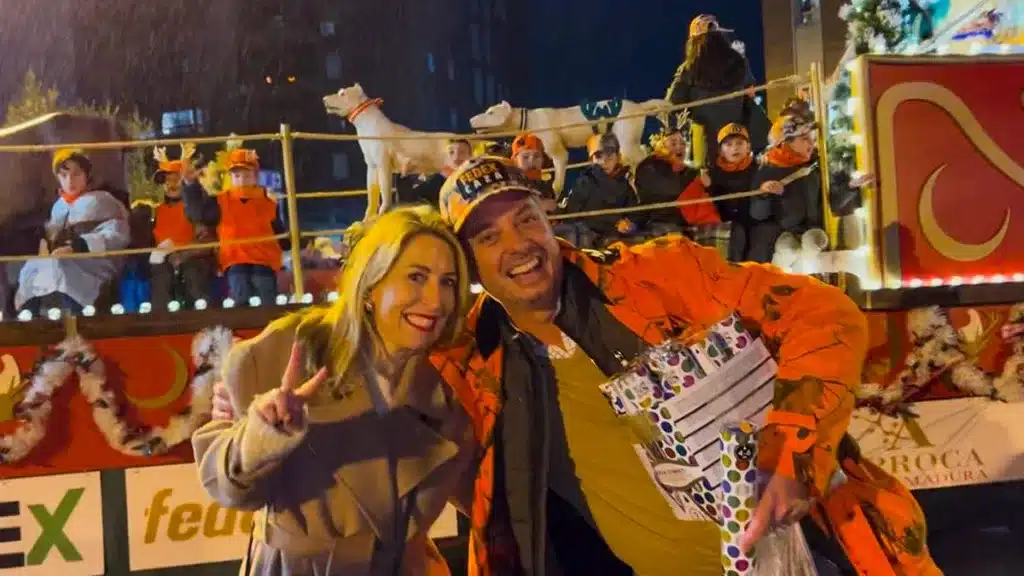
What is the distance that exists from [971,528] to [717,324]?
2304 millimetres

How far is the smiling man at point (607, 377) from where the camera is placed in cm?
237

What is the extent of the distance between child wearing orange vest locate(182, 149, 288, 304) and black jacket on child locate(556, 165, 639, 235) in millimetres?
1926

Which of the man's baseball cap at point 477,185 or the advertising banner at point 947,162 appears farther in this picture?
the advertising banner at point 947,162

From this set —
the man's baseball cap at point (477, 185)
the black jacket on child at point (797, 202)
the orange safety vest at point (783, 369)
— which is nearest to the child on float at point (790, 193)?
the black jacket on child at point (797, 202)

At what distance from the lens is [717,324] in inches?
98.0

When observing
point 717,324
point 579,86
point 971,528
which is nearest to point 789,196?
point 971,528

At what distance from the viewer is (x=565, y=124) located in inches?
284

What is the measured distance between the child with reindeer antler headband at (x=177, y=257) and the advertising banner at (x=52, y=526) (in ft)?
5.47

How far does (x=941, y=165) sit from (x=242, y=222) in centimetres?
363

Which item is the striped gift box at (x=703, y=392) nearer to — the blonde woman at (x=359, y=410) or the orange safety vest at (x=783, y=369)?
the orange safety vest at (x=783, y=369)

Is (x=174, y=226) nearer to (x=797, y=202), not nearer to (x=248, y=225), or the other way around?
(x=248, y=225)

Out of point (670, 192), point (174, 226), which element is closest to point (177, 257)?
point (174, 226)

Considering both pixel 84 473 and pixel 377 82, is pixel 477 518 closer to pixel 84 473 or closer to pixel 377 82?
pixel 84 473

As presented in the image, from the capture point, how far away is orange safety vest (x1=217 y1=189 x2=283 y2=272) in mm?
4641
